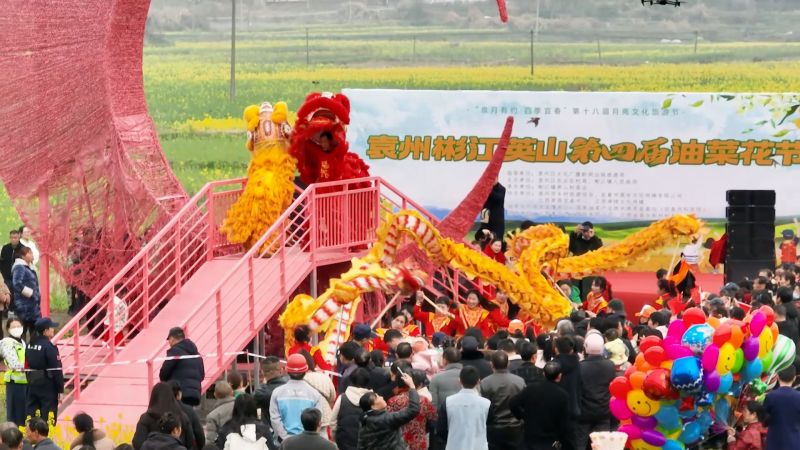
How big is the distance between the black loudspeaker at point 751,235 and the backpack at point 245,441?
971 centimetres

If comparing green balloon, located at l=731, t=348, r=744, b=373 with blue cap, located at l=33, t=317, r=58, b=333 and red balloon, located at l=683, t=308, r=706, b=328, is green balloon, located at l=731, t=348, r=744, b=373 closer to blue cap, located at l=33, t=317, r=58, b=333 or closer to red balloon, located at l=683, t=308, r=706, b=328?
red balloon, located at l=683, t=308, r=706, b=328

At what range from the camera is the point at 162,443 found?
11.7 metres

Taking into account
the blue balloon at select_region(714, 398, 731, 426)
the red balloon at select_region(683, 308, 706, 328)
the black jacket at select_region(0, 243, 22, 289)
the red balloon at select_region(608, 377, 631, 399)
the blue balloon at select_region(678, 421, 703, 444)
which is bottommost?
the black jacket at select_region(0, 243, 22, 289)

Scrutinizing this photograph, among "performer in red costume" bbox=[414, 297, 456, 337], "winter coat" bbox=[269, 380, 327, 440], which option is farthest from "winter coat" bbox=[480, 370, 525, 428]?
"performer in red costume" bbox=[414, 297, 456, 337]

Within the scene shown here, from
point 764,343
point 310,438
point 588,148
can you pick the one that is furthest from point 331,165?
point 310,438

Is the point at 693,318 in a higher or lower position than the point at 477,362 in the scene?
higher

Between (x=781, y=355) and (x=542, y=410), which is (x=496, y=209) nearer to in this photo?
(x=781, y=355)

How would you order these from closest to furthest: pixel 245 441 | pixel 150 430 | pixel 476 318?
pixel 245 441, pixel 150 430, pixel 476 318

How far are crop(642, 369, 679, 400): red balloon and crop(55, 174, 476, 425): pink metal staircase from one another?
4.20 metres

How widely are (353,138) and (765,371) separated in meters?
11.9

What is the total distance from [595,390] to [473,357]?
1025 mm

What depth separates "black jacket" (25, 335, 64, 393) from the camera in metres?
15.3

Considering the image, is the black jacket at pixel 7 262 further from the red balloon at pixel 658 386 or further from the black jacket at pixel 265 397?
the red balloon at pixel 658 386

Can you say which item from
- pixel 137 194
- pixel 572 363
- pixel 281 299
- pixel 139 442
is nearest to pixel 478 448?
pixel 572 363
